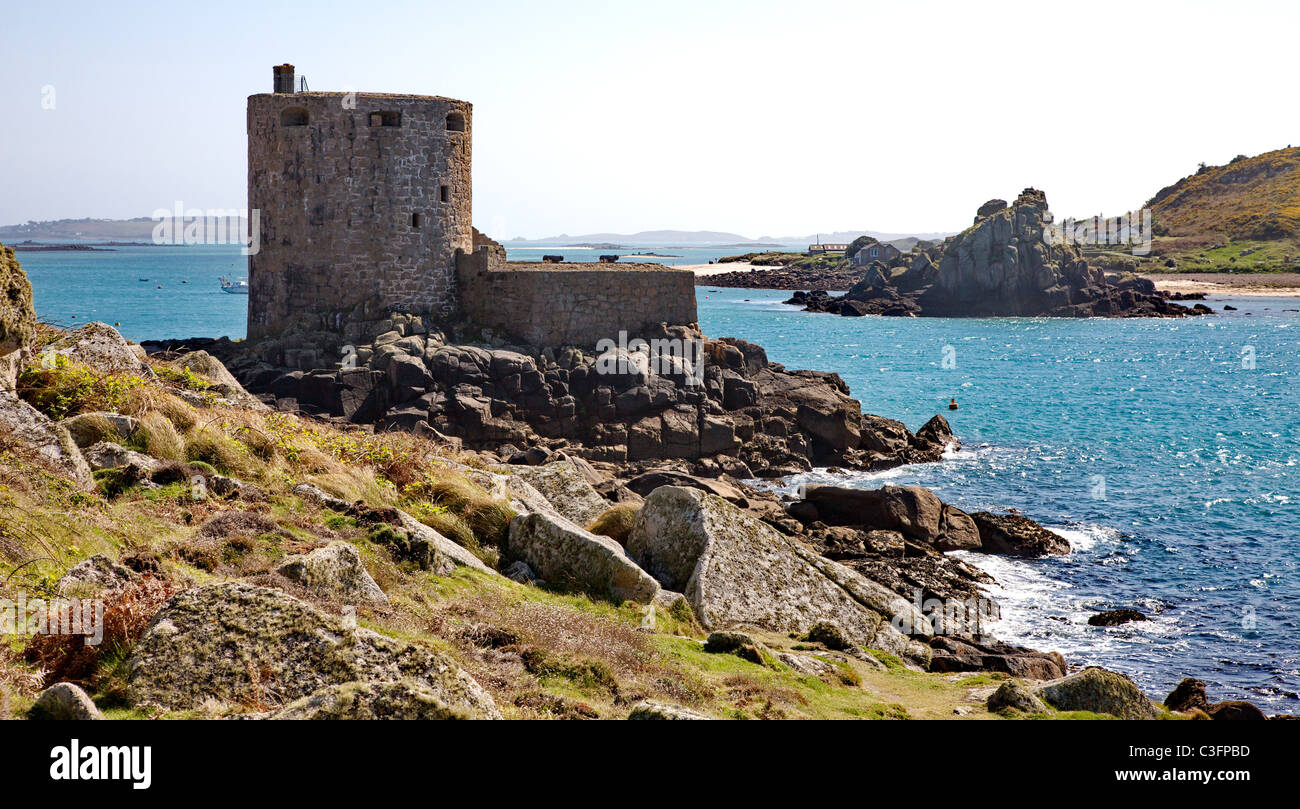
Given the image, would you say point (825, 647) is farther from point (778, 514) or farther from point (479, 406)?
point (479, 406)

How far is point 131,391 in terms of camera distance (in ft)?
39.7

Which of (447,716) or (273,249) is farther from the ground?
(273,249)

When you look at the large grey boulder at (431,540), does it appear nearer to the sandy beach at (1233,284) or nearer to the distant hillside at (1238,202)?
the sandy beach at (1233,284)

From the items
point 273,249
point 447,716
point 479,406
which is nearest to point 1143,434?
point 479,406

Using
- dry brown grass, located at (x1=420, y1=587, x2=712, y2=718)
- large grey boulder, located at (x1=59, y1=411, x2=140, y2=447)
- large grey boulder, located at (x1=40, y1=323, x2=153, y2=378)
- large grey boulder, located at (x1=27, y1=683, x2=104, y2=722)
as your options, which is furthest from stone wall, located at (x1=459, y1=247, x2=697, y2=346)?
large grey boulder, located at (x1=27, y1=683, x2=104, y2=722)

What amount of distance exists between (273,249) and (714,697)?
28.3 meters

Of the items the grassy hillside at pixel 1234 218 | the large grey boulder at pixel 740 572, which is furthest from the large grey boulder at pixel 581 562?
the grassy hillside at pixel 1234 218

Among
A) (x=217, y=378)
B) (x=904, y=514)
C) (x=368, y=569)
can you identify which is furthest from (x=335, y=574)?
(x=904, y=514)

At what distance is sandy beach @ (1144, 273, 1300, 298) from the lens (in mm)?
113000

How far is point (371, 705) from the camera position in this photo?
504 centimetres

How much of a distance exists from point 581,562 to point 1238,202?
182502 millimetres

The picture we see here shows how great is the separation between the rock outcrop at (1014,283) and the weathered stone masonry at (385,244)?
217 ft

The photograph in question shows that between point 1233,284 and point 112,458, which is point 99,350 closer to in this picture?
point 112,458

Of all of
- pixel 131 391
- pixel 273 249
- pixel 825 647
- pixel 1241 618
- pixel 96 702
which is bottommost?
pixel 1241 618
